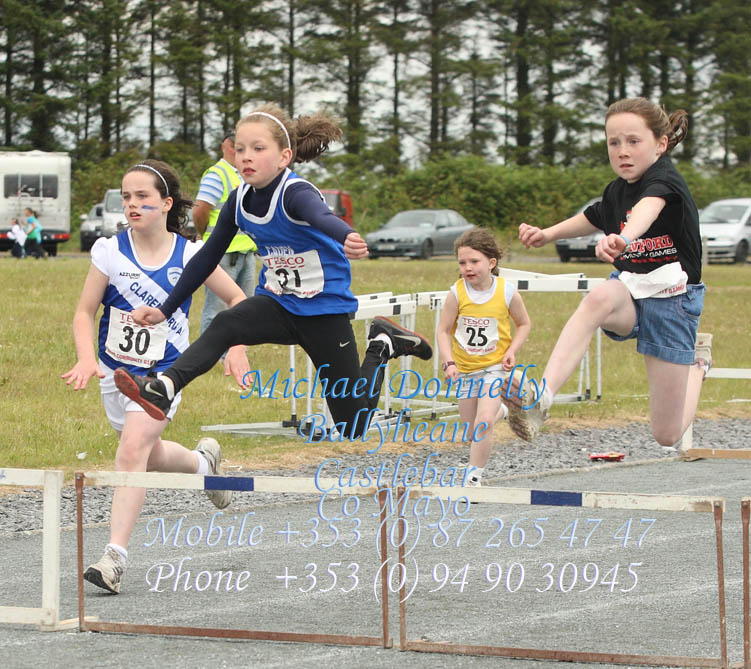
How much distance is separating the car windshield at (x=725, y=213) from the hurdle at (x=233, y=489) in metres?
32.0

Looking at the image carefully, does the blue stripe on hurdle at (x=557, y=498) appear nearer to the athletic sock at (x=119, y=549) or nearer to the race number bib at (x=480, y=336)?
the athletic sock at (x=119, y=549)

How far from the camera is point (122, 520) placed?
5.88 metres

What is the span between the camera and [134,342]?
6070 mm

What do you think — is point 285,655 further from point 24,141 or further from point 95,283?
point 24,141

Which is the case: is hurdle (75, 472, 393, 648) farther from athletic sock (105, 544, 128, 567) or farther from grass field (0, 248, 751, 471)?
grass field (0, 248, 751, 471)

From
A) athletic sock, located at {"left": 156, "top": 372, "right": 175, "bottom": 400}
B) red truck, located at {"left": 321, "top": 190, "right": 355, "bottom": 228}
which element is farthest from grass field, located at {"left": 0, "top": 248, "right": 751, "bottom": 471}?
red truck, located at {"left": 321, "top": 190, "right": 355, "bottom": 228}

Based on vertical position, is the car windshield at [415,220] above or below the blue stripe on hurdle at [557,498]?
above

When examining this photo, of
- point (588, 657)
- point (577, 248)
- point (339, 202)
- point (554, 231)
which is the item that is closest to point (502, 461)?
point (554, 231)

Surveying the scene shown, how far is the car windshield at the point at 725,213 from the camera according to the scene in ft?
116

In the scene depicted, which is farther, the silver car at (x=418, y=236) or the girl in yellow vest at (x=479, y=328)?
the silver car at (x=418, y=236)

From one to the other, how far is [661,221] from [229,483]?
248 centimetres

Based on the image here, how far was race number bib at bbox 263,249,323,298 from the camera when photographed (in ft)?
19.7

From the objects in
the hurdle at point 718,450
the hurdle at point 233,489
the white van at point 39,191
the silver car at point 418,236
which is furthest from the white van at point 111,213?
the hurdle at point 233,489

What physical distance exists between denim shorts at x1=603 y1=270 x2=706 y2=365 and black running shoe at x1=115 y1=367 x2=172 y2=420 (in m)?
2.19
